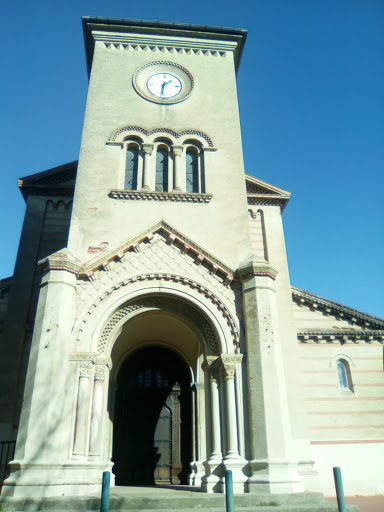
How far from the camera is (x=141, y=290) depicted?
12.5 meters

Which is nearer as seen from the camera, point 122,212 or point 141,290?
point 141,290

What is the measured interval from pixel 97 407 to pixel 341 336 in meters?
9.18

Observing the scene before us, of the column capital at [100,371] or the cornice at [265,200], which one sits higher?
the cornice at [265,200]

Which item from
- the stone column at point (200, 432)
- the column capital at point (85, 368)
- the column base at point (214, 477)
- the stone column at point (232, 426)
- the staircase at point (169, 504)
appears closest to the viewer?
the staircase at point (169, 504)

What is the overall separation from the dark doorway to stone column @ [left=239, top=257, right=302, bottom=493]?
5036 mm

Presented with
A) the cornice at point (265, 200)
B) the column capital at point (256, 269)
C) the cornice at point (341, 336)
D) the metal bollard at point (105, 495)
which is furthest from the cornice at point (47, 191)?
the metal bollard at point (105, 495)

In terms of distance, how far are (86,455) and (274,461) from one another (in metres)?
4.68

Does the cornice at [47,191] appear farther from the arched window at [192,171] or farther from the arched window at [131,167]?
the arched window at [192,171]

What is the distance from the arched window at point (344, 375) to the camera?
15307mm

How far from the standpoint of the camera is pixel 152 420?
1562 cm

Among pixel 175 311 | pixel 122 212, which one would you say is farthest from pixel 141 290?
pixel 122 212

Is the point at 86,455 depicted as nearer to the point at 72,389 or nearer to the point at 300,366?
the point at 72,389

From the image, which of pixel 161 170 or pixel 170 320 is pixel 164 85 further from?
pixel 170 320

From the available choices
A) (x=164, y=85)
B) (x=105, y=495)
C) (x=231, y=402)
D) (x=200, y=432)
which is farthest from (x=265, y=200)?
(x=105, y=495)
